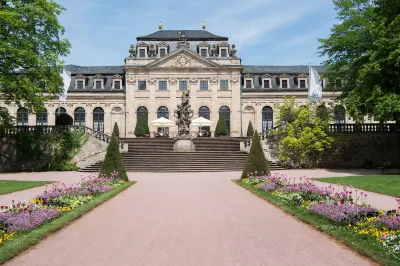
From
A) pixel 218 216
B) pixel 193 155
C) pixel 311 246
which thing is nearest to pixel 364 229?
pixel 311 246

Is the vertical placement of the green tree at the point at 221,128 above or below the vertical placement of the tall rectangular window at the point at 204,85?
below

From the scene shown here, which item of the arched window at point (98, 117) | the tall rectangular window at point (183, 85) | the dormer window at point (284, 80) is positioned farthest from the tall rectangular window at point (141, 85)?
the dormer window at point (284, 80)

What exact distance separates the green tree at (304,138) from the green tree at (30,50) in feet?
63.2

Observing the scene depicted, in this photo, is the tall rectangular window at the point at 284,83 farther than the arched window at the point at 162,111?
Yes

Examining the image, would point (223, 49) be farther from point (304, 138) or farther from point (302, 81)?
point (304, 138)

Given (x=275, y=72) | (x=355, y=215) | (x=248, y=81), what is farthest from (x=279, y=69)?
(x=355, y=215)

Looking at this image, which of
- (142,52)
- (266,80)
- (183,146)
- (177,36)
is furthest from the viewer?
(266,80)

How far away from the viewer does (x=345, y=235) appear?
26.2ft

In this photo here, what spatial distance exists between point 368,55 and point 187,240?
81.4 ft

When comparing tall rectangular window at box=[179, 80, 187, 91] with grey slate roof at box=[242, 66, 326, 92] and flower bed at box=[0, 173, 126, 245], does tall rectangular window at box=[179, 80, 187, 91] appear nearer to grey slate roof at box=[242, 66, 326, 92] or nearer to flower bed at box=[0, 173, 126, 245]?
grey slate roof at box=[242, 66, 326, 92]

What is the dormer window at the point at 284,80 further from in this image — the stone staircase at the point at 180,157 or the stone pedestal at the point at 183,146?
the stone pedestal at the point at 183,146

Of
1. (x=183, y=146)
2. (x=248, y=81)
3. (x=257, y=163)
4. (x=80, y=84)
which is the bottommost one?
(x=257, y=163)

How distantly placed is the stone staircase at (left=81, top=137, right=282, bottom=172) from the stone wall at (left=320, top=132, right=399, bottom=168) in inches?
221

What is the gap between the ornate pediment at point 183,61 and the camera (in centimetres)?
5891
